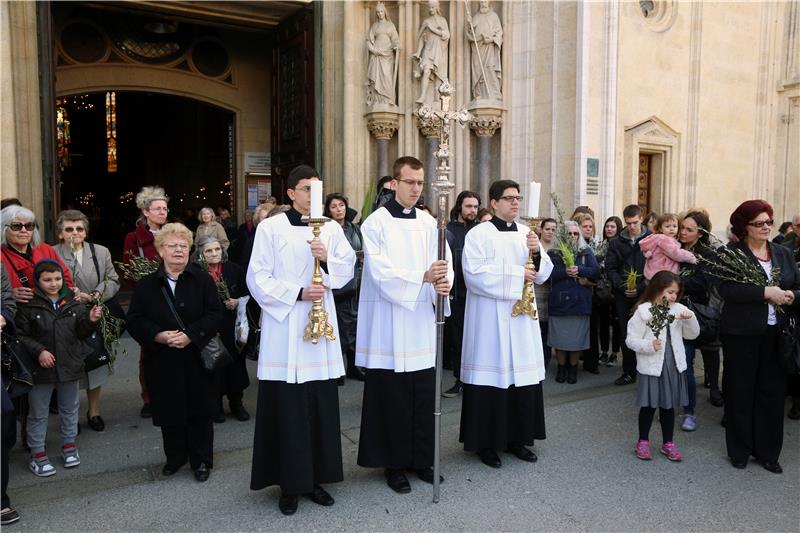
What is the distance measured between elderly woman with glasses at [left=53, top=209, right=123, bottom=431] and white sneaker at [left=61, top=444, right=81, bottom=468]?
→ 668 mm

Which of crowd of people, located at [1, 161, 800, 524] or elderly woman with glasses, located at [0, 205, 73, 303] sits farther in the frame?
elderly woman with glasses, located at [0, 205, 73, 303]

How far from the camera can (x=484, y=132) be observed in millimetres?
10797

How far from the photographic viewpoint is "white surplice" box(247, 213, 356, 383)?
3805mm

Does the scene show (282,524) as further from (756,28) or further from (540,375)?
(756,28)

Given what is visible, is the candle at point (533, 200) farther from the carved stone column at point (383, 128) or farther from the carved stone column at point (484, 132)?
the carved stone column at point (484, 132)

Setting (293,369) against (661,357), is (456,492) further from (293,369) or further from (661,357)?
(661,357)

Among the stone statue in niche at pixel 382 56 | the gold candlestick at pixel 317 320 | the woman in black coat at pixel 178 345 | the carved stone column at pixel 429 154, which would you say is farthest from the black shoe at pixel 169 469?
the stone statue in niche at pixel 382 56

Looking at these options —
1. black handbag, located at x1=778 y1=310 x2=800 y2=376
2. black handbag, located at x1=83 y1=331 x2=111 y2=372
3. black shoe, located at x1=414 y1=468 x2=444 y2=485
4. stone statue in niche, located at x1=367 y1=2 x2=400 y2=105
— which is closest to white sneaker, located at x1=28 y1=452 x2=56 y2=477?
black handbag, located at x1=83 y1=331 x2=111 y2=372

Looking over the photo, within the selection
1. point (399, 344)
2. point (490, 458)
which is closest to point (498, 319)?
point (399, 344)

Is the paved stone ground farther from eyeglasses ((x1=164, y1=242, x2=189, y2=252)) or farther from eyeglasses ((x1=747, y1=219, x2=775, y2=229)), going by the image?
eyeglasses ((x1=747, y1=219, x2=775, y2=229))

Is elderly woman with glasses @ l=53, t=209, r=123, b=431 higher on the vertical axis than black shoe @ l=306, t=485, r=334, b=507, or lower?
higher

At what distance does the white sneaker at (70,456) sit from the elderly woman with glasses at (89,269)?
0.67m

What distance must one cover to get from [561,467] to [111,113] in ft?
64.8

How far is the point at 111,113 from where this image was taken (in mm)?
20141
